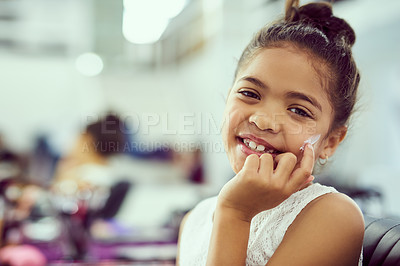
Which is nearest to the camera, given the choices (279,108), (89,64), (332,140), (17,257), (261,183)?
(261,183)

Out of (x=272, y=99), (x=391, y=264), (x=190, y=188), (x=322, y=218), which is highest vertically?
(x=272, y=99)

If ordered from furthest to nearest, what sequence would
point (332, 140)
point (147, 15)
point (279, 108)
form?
point (147, 15), point (332, 140), point (279, 108)

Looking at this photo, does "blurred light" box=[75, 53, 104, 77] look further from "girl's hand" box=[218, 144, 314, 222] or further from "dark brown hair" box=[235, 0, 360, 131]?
"girl's hand" box=[218, 144, 314, 222]

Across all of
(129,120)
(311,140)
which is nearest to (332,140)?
(311,140)

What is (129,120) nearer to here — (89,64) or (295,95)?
(295,95)

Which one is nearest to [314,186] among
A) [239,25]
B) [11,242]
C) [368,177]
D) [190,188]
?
[11,242]

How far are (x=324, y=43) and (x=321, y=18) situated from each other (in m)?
0.12

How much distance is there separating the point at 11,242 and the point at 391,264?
2.44 meters

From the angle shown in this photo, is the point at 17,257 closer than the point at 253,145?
No

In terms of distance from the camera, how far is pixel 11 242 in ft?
8.28

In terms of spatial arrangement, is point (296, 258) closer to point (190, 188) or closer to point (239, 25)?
point (239, 25)

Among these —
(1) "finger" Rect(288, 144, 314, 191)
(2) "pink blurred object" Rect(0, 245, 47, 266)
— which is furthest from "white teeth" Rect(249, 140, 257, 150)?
(2) "pink blurred object" Rect(0, 245, 47, 266)

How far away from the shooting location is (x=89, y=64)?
9.82m

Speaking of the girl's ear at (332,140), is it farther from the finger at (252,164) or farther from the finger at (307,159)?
the finger at (252,164)
